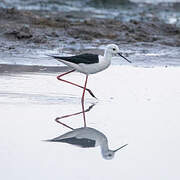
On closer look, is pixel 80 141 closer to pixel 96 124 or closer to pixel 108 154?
pixel 108 154

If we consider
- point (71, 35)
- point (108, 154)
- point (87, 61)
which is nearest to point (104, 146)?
point (108, 154)

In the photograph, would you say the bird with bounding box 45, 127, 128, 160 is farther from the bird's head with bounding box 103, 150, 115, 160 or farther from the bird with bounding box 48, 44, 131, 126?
the bird with bounding box 48, 44, 131, 126

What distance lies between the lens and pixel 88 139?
524 cm

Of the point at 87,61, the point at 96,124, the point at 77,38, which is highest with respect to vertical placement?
the point at 87,61

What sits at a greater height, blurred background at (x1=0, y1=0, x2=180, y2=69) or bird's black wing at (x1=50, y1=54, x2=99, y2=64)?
bird's black wing at (x1=50, y1=54, x2=99, y2=64)

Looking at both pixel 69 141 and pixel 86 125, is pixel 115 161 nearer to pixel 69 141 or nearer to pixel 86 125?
pixel 69 141

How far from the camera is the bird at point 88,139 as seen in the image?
16.0 ft

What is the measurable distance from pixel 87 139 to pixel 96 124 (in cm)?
57

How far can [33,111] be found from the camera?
6.16 m

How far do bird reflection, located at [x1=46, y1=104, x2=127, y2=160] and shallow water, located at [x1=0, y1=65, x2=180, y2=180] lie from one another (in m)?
0.06

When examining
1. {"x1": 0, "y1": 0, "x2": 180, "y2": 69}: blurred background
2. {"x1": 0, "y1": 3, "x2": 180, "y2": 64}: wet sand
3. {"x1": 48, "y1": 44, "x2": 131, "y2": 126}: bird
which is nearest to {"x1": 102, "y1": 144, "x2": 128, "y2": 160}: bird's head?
{"x1": 48, "y1": 44, "x2": 131, "y2": 126}: bird

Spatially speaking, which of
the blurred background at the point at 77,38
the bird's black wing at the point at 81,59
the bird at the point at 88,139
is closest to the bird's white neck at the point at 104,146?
the bird at the point at 88,139

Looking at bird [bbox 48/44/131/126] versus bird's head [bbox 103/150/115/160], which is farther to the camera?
bird [bbox 48/44/131/126]

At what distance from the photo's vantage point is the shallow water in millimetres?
4414
